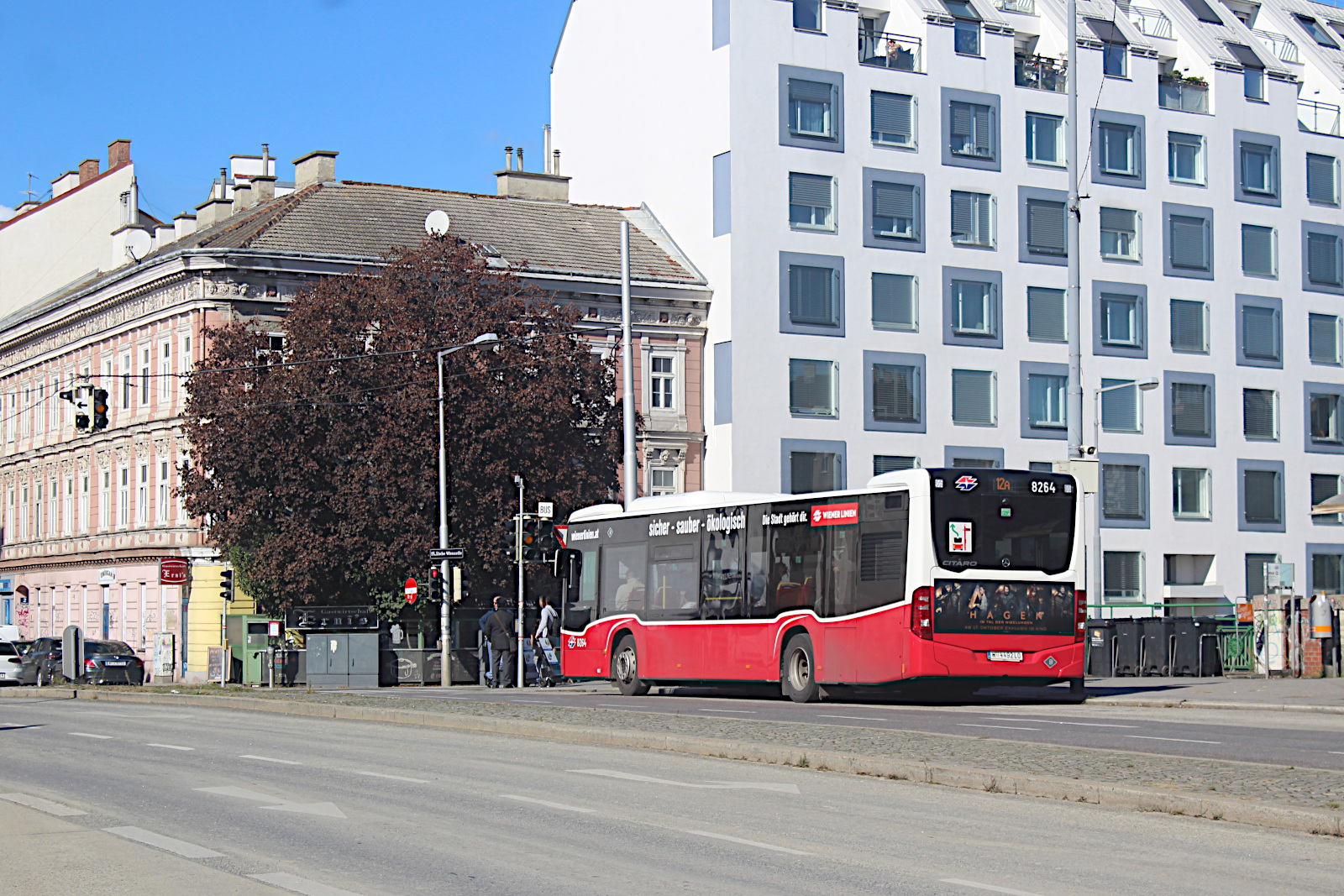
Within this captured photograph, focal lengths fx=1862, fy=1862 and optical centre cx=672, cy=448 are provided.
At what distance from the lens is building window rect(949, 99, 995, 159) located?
206 ft

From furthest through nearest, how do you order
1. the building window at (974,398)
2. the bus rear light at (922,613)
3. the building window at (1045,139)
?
the building window at (1045,139), the building window at (974,398), the bus rear light at (922,613)

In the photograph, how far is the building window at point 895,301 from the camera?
201 ft

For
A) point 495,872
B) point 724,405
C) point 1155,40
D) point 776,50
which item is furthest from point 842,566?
point 1155,40

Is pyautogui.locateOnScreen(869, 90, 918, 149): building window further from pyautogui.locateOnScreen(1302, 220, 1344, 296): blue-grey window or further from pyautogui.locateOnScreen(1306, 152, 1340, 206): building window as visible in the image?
pyautogui.locateOnScreen(1306, 152, 1340, 206): building window

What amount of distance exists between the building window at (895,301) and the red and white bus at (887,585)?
104ft

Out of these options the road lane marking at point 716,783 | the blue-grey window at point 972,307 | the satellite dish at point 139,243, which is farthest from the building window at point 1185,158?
the road lane marking at point 716,783

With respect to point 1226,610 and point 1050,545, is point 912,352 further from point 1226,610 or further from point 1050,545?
point 1050,545

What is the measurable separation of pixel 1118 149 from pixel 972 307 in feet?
26.9

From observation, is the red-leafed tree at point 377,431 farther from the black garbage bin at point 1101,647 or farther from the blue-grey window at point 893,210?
the blue-grey window at point 893,210

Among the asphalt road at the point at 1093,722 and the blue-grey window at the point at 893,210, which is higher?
the blue-grey window at the point at 893,210

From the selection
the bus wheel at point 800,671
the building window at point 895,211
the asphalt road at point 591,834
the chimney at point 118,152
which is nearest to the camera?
the asphalt road at point 591,834

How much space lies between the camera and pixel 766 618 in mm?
28891

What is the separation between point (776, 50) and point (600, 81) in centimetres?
989

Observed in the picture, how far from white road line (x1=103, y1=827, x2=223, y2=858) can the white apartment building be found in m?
47.1
